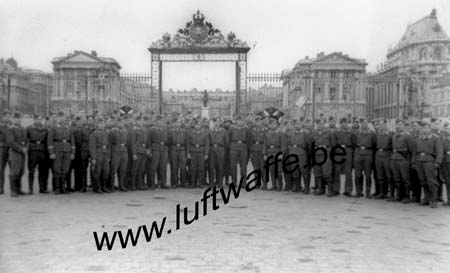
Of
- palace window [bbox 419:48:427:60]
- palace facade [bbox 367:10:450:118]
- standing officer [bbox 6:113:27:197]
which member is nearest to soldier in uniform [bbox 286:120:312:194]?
standing officer [bbox 6:113:27:197]

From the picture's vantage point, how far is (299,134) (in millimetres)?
10930

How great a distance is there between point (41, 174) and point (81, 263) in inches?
219

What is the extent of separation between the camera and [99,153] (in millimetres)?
10539

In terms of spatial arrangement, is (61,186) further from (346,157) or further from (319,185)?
(346,157)

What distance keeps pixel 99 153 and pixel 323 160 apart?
179 inches

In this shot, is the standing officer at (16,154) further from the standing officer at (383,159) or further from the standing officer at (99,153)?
the standing officer at (383,159)

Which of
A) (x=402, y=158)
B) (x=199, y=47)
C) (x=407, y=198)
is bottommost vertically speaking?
(x=407, y=198)

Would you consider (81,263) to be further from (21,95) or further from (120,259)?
(21,95)

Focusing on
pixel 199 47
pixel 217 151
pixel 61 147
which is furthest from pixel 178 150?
pixel 199 47

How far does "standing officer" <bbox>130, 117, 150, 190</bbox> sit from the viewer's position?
1100 centimetres

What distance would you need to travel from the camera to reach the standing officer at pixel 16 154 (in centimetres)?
999

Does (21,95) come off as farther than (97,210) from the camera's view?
Yes

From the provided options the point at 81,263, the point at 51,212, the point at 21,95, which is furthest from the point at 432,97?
the point at 81,263

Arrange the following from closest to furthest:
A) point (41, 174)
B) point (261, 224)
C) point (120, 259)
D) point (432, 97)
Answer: point (120, 259), point (261, 224), point (41, 174), point (432, 97)
